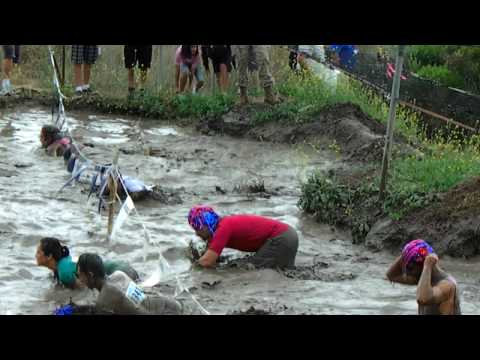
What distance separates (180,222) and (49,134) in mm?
3283

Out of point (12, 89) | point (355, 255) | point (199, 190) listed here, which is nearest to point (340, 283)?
point (355, 255)

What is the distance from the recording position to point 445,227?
883 centimetres

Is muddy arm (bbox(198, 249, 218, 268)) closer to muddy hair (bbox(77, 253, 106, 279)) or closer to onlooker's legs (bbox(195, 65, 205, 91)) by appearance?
muddy hair (bbox(77, 253, 106, 279))

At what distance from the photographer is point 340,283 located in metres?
7.84

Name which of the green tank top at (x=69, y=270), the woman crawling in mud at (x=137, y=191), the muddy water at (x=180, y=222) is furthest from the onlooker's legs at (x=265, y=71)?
the green tank top at (x=69, y=270)

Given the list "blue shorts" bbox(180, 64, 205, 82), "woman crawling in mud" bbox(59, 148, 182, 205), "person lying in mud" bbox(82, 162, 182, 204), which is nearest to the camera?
"woman crawling in mud" bbox(59, 148, 182, 205)

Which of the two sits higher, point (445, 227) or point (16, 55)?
point (16, 55)

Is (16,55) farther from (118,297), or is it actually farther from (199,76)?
(118,297)

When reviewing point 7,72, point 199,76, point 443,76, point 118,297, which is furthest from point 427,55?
point 118,297

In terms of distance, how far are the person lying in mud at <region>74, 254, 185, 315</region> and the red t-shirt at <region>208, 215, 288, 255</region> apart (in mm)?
1507

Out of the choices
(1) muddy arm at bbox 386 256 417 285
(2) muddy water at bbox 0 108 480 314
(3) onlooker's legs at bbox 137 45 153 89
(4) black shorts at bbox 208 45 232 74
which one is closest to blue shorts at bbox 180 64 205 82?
(4) black shorts at bbox 208 45 232 74

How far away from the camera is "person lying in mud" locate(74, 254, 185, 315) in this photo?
19.7ft
